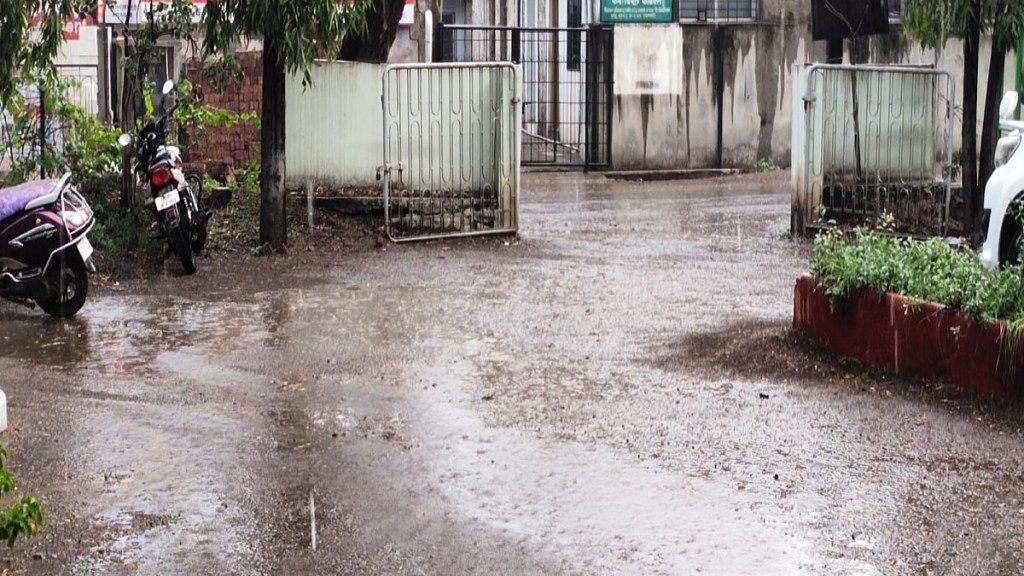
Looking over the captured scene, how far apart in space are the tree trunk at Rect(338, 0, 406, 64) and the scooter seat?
5812mm

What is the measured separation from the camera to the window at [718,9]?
905 inches

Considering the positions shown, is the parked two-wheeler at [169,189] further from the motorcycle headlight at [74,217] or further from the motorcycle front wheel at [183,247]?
the motorcycle headlight at [74,217]

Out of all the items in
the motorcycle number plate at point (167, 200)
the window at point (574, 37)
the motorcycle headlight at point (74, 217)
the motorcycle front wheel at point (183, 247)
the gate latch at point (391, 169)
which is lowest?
the motorcycle front wheel at point (183, 247)

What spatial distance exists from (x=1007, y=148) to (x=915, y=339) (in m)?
2.85

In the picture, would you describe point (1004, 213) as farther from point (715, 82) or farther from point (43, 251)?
point (715, 82)

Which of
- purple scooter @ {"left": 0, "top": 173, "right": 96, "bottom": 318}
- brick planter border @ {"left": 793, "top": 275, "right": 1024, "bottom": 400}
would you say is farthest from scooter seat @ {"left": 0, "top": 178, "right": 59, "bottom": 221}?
brick planter border @ {"left": 793, "top": 275, "right": 1024, "bottom": 400}

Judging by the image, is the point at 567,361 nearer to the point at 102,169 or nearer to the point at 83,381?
the point at 83,381

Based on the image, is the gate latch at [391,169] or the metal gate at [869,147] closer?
the gate latch at [391,169]

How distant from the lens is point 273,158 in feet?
44.2

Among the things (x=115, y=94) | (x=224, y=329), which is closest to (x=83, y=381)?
(x=224, y=329)

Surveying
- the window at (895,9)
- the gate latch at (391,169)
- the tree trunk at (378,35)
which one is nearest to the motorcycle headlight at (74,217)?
the gate latch at (391,169)

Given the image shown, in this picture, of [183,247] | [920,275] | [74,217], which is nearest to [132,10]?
[183,247]

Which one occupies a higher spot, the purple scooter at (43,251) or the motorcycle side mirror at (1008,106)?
the motorcycle side mirror at (1008,106)

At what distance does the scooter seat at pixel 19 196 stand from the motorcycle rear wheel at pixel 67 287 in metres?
0.44
